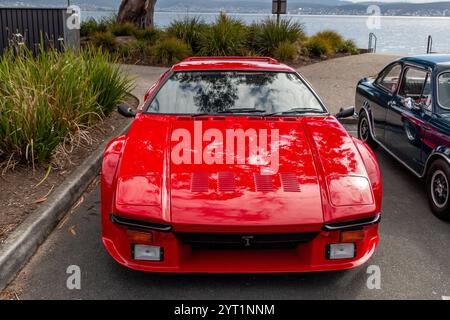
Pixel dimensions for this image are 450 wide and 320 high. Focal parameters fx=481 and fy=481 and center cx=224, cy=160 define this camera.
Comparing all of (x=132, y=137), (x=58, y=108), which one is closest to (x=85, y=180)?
(x=58, y=108)

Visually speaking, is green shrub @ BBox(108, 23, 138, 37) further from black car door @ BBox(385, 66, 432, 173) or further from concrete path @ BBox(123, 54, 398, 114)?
black car door @ BBox(385, 66, 432, 173)

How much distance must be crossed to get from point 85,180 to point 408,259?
324 centimetres

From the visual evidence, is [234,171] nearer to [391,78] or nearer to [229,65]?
[229,65]

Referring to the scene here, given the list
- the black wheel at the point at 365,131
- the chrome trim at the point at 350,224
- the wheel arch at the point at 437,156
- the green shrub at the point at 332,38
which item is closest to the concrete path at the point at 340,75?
the green shrub at the point at 332,38

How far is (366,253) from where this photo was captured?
326 centimetres

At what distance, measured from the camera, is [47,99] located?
5.20 m

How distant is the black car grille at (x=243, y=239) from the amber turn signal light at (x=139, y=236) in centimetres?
18

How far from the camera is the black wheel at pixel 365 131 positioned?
21.5ft

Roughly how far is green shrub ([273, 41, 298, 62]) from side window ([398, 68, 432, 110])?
8.78 metres

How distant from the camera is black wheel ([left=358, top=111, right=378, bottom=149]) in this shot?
21.5ft

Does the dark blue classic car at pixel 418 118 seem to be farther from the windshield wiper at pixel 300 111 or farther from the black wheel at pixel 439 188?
the windshield wiper at pixel 300 111

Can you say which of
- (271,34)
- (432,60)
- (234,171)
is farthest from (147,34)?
(234,171)

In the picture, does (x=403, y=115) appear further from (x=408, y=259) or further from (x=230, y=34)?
(x=230, y=34)

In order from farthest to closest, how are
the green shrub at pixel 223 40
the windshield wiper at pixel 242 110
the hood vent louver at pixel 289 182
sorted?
the green shrub at pixel 223 40 → the windshield wiper at pixel 242 110 → the hood vent louver at pixel 289 182
